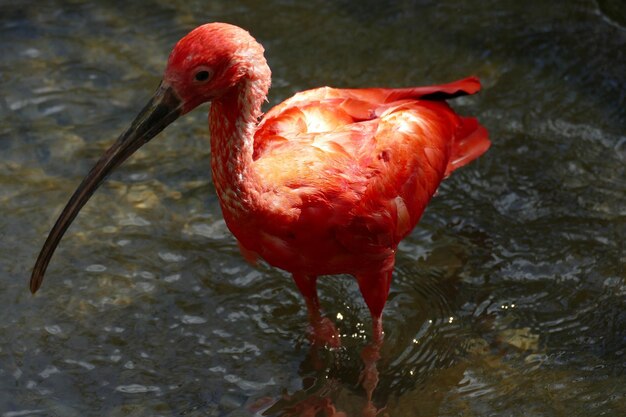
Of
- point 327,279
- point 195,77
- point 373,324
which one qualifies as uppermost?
point 195,77

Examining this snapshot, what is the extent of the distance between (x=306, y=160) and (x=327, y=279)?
1224mm

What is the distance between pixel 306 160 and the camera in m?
4.42

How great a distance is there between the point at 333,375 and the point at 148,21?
3332mm

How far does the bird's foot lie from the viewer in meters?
5.05

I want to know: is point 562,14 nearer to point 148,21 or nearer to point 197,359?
point 148,21

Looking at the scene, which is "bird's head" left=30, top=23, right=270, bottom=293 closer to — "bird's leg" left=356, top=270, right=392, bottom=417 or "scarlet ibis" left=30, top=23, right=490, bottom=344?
"scarlet ibis" left=30, top=23, right=490, bottom=344

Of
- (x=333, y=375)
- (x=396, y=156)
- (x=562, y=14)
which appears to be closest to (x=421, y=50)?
(x=562, y=14)

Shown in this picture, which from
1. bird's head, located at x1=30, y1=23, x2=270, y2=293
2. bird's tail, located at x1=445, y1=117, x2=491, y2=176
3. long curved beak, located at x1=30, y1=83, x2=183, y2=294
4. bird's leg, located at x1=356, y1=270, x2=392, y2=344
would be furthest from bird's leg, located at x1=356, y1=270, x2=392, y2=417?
long curved beak, located at x1=30, y1=83, x2=183, y2=294

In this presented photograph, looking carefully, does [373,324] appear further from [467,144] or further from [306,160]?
[467,144]

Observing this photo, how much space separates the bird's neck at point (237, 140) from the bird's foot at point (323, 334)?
3.50 feet

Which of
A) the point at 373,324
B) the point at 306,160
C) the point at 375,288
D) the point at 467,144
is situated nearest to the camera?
the point at 306,160

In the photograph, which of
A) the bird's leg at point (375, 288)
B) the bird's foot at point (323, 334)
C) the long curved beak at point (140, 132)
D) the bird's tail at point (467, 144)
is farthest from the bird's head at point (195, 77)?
the bird's tail at point (467, 144)

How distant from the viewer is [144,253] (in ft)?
18.1

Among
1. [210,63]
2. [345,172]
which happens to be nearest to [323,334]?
[345,172]
